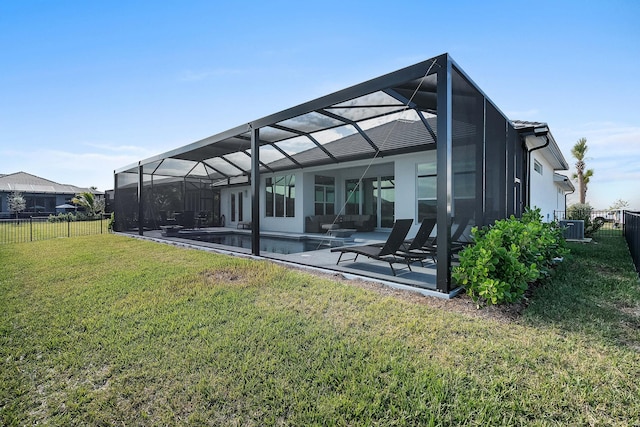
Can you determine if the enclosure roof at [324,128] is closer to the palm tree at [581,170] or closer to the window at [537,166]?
the window at [537,166]

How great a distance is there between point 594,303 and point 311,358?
13.5ft

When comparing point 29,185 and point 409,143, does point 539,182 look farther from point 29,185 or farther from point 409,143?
point 29,185

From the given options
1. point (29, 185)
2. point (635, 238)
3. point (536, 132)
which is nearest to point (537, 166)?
point (536, 132)

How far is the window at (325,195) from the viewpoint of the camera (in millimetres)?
15648

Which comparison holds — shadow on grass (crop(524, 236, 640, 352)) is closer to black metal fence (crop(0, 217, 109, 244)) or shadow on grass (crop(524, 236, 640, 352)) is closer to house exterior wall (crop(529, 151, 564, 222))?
house exterior wall (crop(529, 151, 564, 222))

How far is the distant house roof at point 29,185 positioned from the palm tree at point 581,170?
5777 cm

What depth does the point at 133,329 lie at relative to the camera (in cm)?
379

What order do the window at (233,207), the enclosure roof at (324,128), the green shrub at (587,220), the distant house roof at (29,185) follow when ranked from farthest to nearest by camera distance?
the distant house roof at (29,185) < the window at (233,207) < the green shrub at (587,220) < the enclosure roof at (324,128)

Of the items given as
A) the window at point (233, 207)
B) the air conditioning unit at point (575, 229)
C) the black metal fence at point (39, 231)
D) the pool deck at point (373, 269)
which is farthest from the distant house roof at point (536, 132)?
the black metal fence at point (39, 231)

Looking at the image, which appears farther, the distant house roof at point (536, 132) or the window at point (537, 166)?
the window at point (537, 166)

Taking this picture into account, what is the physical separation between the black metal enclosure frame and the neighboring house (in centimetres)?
2880

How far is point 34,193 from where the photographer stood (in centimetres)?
3638

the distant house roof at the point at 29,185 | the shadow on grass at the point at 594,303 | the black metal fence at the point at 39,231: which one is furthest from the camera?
the distant house roof at the point at 29,185

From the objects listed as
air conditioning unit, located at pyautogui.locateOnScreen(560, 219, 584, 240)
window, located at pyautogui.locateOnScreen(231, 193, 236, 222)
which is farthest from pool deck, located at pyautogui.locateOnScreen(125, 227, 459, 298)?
window, located at pyautogui.locateOnScreen(231, 193, 236, 222)
